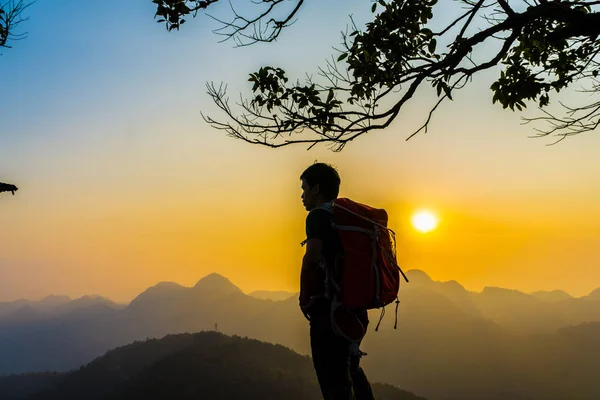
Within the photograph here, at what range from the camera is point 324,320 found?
4.24m

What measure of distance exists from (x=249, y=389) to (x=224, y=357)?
19838mm

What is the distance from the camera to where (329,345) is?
423 cm

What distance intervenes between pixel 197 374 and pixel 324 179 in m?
167

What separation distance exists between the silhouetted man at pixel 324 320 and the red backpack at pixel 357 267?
0.07 metres

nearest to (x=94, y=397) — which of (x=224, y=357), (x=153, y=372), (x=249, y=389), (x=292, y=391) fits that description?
(x=153, y=372)

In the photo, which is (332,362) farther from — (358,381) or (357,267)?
(357,267)

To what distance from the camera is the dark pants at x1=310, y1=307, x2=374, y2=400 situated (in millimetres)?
4207

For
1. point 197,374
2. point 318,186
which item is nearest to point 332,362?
point 318,186

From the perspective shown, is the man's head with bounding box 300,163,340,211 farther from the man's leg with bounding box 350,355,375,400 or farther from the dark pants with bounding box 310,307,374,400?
the man's leg with bounding box 350,355,375,400

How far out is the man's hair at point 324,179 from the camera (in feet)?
14.8

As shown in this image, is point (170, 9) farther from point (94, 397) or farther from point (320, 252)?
point (94, 397)

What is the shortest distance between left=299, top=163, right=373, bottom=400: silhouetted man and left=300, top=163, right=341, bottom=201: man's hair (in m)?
0.19

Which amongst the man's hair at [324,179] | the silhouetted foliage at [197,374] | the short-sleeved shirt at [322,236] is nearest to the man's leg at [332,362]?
the short-sleeved shirt at [322,236]

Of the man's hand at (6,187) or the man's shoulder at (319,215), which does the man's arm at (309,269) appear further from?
the man's hand at (6,187)
